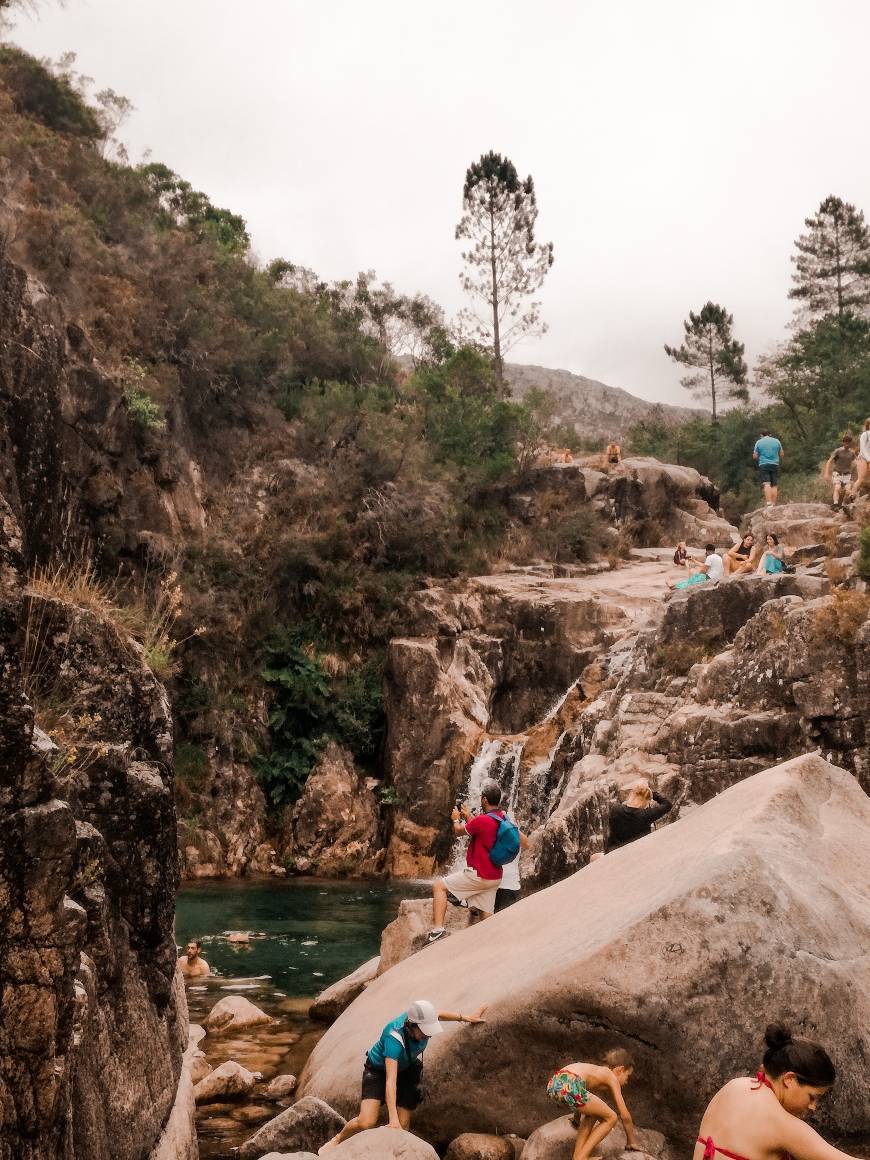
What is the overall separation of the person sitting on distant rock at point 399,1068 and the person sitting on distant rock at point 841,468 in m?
15.8

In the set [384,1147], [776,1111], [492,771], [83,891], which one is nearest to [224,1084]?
[384,1147]

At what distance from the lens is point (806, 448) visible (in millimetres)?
38000

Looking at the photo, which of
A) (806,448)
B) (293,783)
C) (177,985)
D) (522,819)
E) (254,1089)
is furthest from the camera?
(806,448)

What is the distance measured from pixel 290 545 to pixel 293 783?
19.3 ft

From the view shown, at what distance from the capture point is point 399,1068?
6.04m

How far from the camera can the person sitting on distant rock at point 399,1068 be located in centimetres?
593

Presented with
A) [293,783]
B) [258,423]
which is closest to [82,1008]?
[293,783]

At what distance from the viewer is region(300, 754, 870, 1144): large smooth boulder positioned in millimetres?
5531

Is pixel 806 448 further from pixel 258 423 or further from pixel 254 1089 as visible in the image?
pixel 254 1089

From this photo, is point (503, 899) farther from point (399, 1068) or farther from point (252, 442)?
point (252, 442)

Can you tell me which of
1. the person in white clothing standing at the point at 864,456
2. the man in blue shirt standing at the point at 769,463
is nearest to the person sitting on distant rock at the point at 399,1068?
the person in white clothing standing at the point at 864,456

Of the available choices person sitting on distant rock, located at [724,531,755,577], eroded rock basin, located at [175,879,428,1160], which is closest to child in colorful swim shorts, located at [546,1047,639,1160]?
eroded rock basin, located at [175,879,428,1160]

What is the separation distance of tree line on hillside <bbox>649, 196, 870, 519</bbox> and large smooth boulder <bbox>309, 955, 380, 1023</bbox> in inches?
1181

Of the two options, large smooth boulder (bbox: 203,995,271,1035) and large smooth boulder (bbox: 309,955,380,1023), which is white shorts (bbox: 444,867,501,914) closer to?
large smooth boulder (bbox: 309,955,380,1023)
